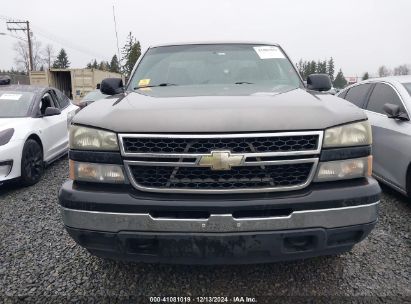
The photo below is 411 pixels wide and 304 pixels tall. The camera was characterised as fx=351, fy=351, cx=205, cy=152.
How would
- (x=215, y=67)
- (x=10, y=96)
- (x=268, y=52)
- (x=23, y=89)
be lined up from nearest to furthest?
(x=215, y=67) < (x=268, y=52) < (x=10, y=96) < (x=23, y=89)

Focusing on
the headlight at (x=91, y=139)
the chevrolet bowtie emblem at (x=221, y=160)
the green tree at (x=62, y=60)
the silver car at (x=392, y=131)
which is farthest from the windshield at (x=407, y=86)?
the green tree at (x=62, y=60)

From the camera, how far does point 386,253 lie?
2904 millimetres

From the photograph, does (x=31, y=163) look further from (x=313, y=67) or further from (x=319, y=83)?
(x=313, y=67)

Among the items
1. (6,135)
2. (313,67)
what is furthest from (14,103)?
(313,67)

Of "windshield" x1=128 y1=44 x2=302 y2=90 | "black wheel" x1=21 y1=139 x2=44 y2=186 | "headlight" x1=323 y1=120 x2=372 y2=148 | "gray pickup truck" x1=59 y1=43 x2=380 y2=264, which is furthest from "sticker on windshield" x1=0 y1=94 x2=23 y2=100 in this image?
"headlight" x1=323 y1=120 x2=372 y2=148

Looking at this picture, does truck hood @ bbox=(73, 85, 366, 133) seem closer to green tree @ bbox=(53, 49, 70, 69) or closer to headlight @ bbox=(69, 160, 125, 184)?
headlight @ bbox=(69, 160, 125, 184)

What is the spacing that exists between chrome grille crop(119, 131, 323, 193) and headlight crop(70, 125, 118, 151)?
0.24 ft

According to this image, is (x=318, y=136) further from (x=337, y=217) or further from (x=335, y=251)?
(x=335, y=251)

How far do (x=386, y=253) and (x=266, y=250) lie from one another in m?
1.52

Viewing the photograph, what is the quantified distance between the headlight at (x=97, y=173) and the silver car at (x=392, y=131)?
3230 mm

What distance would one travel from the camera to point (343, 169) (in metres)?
2.05

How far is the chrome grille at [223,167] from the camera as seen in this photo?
1941 millimetres

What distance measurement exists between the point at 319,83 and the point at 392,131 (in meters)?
1.56

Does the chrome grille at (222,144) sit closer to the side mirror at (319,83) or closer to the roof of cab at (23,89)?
the side mirror at (319,83)
